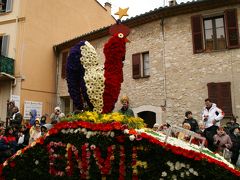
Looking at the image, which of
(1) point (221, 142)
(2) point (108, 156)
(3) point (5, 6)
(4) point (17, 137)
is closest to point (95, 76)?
(2) point (108, 156)

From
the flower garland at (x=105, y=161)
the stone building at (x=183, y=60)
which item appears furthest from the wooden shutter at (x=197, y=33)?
the flower garland at (x=105, y=161)

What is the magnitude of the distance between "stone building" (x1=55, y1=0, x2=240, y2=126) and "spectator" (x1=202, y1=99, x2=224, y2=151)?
407 centimetres

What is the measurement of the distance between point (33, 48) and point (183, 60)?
9.10 metres

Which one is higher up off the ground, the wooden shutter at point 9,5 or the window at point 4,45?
the wooden shutter at point 9,5

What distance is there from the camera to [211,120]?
8586mm

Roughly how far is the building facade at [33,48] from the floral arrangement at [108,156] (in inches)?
482

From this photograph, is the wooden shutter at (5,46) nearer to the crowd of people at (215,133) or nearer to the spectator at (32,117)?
the spectator at (32,117)

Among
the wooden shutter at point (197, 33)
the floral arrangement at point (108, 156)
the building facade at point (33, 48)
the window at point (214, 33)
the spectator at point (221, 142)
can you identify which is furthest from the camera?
the building facade at point (33, 48)

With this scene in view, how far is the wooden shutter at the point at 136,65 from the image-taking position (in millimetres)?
15359

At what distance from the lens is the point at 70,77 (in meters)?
5.77

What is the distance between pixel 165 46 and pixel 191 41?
1.26 metres

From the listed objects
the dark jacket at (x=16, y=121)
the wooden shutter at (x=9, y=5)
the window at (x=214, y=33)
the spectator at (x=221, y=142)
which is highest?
the wooden shutter at (x=9, y=5)

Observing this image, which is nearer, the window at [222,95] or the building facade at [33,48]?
the window at [222,95]

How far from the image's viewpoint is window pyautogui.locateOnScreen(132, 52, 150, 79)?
1532cm
